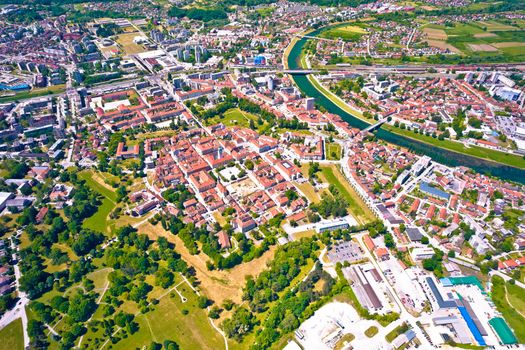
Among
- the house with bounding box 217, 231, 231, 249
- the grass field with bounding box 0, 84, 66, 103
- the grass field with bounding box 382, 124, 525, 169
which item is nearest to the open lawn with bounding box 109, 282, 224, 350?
the house with bounding box 217, 231, 231, 249

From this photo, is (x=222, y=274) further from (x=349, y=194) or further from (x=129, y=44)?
(x=129, y=44)

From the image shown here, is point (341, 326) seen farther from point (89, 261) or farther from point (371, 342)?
point (89, 261)

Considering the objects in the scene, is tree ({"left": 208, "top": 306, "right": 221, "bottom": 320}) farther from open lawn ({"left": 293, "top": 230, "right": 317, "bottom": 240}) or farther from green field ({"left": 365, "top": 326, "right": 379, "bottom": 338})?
green field ({"left": 365, "top": 326, "right": 379, "bottom": 338})

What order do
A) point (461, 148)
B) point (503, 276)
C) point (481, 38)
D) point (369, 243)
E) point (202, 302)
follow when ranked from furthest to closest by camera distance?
point (481, 38)
point (461, 148)
point (369, 243)
point (503, 276)
point (202, 302)

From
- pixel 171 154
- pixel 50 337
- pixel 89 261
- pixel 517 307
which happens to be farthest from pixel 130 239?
pixel 517 307

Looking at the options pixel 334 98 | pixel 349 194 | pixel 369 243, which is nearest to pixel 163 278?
pixel 369 243

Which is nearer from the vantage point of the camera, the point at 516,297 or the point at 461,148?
the point at 516,297

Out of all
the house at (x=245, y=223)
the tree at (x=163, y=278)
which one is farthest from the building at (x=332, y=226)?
the tree at (x=163, y=278)

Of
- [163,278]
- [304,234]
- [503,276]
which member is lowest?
[503,276]
